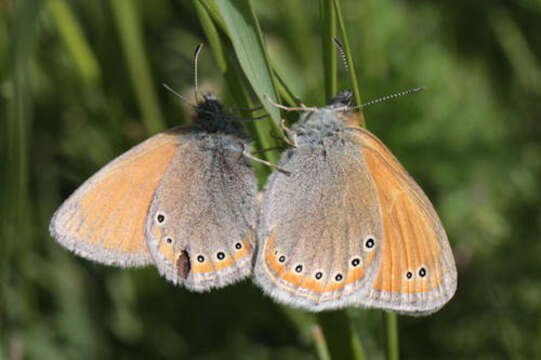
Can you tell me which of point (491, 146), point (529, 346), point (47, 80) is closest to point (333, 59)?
point (491, 146)

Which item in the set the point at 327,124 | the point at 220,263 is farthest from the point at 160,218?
the point at 327,124

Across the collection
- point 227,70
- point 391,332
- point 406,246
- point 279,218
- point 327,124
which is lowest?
point 391,332

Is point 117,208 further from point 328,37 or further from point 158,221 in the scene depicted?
point 328,37

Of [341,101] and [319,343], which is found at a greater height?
[341,101]

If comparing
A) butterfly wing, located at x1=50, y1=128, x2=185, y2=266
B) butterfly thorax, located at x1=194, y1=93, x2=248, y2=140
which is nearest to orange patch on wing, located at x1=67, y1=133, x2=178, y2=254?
butterfly wing, located at x1=50, y1=128, x2=185, y2=266

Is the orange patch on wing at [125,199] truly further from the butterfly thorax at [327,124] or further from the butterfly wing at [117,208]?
the butterfly thorax at [327,124]

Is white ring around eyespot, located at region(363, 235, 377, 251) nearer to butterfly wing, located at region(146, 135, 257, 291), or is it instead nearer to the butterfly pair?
the butterfly pair
